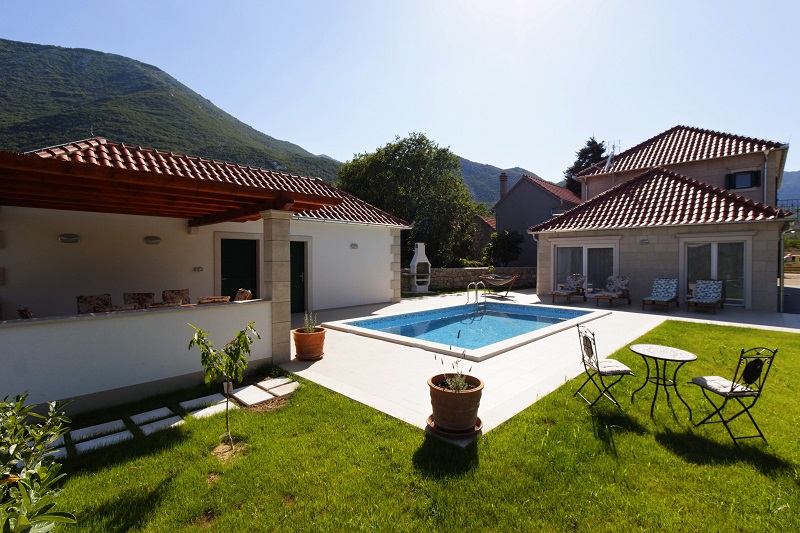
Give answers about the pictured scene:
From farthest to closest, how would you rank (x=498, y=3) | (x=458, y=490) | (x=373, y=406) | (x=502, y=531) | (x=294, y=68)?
(x=294, y=68)
(x=498, y=3)
(x=373, y=406)
(x=458, y=490)
(x=502, y=531)

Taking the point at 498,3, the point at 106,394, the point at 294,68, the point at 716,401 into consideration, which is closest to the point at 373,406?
the point at 106,394

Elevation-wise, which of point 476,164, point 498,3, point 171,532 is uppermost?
point 476,164

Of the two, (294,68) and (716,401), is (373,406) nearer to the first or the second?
(716,401)

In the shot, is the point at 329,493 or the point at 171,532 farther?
the point at 329,493

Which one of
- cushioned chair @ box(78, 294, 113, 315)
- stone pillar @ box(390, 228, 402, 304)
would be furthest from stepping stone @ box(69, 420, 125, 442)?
stone pillar @ box(390, 228, 402, 304)

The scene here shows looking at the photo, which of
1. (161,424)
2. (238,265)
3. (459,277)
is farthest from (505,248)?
(161,424)

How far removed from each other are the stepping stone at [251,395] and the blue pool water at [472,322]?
480 centimetres

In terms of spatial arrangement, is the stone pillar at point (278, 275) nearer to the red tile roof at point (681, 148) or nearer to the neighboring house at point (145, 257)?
the neighboring house at point (145, 257)

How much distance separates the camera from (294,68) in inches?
628

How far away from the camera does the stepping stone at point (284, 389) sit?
18.2 feet

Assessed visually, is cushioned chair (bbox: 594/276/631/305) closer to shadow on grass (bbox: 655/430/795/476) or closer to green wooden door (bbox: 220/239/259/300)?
shadow on grass (bbox: 655/430/795/476)

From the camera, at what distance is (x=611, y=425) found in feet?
14.5

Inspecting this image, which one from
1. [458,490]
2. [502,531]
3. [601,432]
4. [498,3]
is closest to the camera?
[502,531]

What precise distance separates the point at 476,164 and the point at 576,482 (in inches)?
4013
